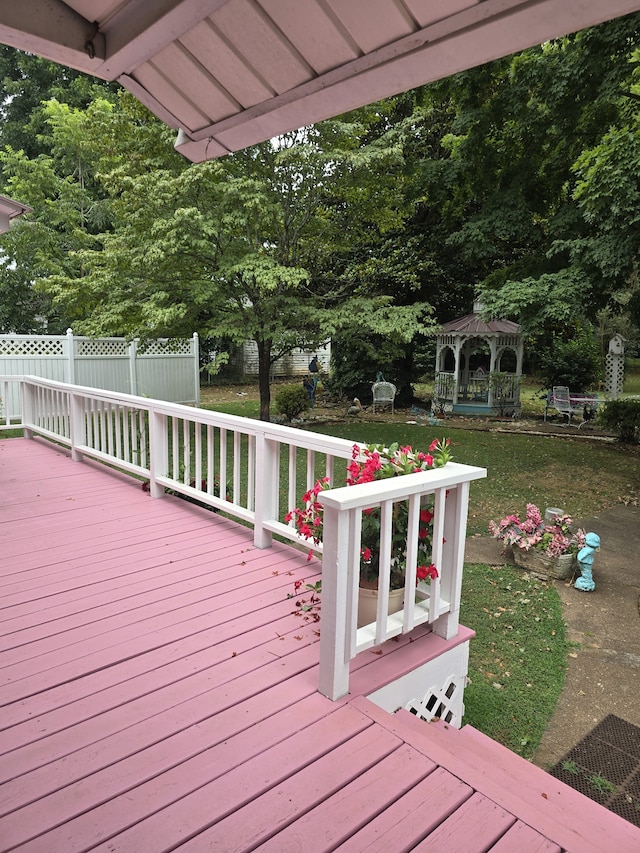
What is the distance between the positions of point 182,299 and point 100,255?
1.59 meters

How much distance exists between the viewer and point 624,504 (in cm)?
609

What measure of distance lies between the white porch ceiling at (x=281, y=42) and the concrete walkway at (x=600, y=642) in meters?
2.53

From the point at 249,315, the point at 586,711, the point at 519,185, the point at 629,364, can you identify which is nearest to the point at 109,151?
the point at 249,315

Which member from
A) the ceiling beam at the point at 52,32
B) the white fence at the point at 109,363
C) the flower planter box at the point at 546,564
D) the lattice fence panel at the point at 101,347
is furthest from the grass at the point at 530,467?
the ceiling beam at the point at 52,32

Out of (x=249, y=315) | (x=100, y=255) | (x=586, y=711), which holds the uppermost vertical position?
(x=100, y=255)

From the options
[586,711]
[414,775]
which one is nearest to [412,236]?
[586,711]

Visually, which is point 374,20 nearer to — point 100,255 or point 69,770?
point 69,770

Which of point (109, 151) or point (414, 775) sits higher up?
point (109, 151)

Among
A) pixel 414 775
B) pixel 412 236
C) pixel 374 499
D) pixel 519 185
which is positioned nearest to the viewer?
pixel 414 775

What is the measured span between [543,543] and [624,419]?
625 centimetres

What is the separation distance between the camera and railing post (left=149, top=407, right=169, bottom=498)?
4348 mm

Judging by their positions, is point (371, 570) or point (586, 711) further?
point (586, 711)

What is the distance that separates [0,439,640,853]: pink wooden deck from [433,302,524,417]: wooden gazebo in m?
10.4

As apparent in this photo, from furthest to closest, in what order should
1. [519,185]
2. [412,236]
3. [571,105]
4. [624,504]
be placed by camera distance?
[412,236], [519,185], [571,105], [624,504]
